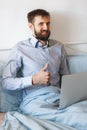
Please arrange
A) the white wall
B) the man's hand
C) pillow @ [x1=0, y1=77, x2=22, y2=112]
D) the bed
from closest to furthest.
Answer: the bed, the man's hand, pillow @ [x1=0, y1=77, x2=22, y2=112], the white wall

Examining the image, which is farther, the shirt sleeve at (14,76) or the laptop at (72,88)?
the shirt sleeve at (14,76)

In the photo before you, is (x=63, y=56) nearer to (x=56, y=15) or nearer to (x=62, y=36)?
(x=62, y=36)

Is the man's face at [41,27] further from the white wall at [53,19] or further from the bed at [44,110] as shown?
the bed at [44,110]

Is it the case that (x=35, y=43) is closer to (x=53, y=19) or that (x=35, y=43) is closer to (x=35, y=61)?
(x=35, y=61)

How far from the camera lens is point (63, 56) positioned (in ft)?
6.90

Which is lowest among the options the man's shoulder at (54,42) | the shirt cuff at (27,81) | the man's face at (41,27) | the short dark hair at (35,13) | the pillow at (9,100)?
the pillow at (9,100)

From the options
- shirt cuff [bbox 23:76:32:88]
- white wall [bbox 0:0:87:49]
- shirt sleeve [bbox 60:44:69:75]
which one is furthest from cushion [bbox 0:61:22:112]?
shirt sleeve [bbox 60:44:69:75]

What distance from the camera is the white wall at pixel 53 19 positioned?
204cm

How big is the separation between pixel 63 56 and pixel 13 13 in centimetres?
52

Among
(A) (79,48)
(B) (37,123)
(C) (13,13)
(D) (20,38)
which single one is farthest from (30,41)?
(B) (37,123)

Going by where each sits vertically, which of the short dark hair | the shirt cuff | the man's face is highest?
the short dark hair

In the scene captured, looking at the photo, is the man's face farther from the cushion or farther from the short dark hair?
the cushion

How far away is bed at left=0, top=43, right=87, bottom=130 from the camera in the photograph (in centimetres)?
151

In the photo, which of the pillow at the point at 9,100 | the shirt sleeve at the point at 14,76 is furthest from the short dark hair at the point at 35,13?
the pillow at the point at 9,100
